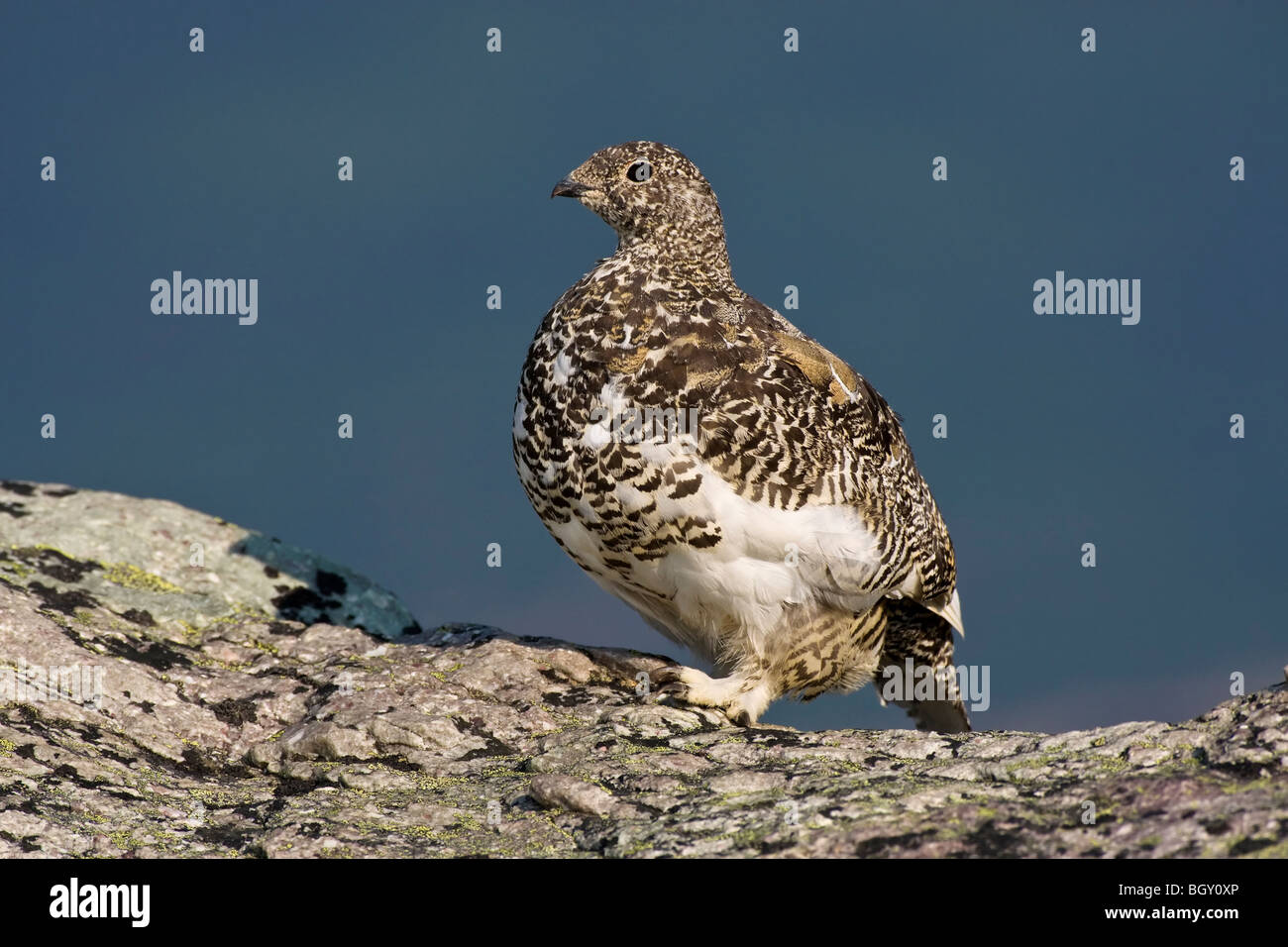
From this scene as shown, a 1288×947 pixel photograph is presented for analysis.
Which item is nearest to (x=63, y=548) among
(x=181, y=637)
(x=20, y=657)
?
(x=181, y=637)

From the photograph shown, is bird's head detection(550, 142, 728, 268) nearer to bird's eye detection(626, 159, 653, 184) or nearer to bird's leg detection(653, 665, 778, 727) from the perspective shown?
bird's eye detection(626, 159, 653, 184)

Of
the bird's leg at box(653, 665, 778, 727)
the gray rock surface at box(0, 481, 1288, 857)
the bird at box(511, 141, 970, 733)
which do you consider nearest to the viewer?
the gray rock surface at box(0, 481, 1288, 857)

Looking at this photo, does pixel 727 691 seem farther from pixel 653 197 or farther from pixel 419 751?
pixel 653 197

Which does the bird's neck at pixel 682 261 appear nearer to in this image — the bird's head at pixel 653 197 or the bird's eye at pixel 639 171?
the bird's head at pixel 653 197

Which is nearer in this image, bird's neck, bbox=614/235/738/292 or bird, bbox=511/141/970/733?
bird, bbox=511/141/970/733

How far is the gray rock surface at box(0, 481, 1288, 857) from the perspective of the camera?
432 centimetres

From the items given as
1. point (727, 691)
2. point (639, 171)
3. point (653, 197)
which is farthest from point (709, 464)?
point (639, 171)

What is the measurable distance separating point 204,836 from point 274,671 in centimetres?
221

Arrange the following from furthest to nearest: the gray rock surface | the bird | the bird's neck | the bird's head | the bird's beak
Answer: the bird's beak → the bird's head → the bird's neck → the bird → the gray rock surface

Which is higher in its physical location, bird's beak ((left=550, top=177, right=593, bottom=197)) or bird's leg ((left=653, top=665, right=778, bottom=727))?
bird's beak ((left=550, top=177, right=593, bottom=197))

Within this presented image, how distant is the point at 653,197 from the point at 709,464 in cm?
175

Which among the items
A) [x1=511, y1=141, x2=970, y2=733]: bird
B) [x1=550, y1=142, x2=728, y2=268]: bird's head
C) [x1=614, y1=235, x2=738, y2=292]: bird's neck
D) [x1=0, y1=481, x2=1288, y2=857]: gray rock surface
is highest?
[x1=550, y1=142, x2=728, y2=268]: bird's head

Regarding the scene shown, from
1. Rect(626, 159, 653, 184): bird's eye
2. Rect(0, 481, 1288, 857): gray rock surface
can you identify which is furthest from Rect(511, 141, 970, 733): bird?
Rect(0, 481, 1288, 857): gray rock surface
